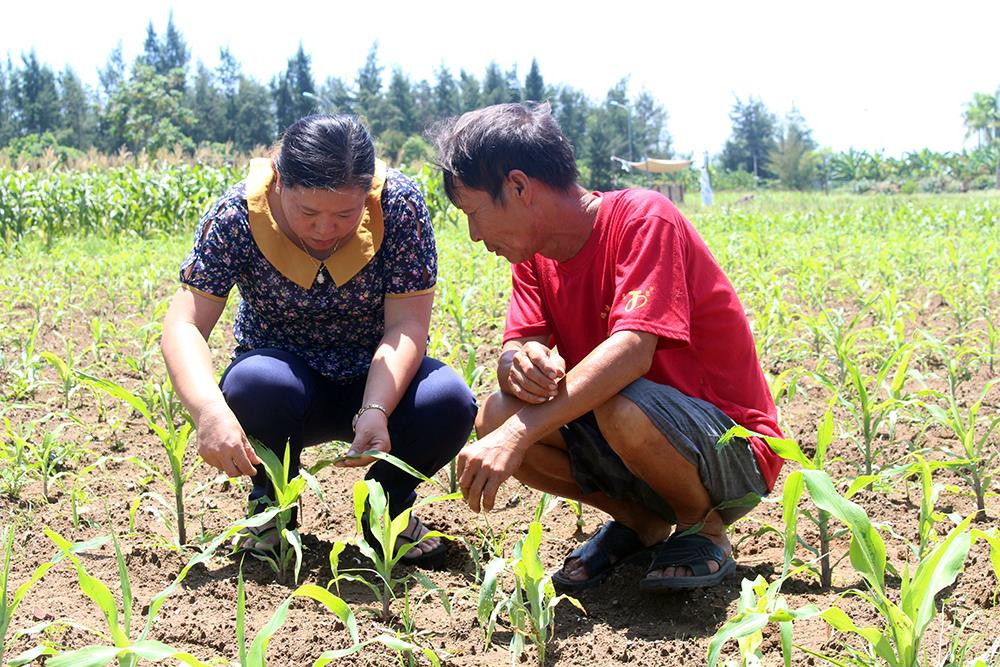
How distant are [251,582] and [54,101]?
6090cm

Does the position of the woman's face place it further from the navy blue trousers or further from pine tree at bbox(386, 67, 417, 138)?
pine tree at bbox(386, 67, 417, 138)

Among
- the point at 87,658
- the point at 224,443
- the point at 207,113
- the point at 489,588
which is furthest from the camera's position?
the point at 207,113

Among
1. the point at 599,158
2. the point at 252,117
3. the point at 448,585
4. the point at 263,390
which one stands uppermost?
the point at 252,117

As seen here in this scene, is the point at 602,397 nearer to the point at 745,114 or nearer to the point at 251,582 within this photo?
the point at 251,582

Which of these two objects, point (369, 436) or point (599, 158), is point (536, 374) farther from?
point (599, 158)

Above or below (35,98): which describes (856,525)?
below

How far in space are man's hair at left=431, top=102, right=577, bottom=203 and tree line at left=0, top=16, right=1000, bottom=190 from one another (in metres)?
39.8

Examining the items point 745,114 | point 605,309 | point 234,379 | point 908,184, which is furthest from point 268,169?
point 745,114

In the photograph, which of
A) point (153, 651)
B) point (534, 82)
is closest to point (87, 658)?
point (153, 651)

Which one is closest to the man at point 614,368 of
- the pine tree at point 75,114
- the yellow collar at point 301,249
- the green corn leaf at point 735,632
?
the yellow collar at point 301,249

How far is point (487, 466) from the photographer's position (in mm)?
1853

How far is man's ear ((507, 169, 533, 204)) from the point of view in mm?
1968

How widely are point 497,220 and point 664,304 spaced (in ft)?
1.24

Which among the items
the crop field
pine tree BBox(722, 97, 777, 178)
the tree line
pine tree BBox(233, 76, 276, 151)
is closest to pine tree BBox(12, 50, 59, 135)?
the tree line
